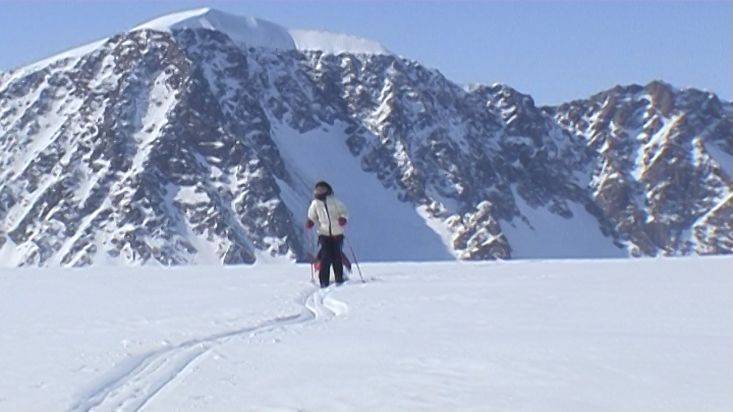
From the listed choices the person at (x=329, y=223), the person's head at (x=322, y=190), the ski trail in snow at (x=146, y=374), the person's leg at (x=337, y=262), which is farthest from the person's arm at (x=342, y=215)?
Answer: the ski trail in snow at (x=146, y=374)

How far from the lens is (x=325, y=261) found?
62.0 ft

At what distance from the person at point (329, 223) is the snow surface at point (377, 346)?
6.31 feet

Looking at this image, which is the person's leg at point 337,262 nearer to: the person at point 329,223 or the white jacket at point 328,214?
the person at point 329,223

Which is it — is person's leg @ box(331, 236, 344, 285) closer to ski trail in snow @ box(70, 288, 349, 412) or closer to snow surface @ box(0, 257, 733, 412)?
snow surface @ box(0, 257, 733, 412)

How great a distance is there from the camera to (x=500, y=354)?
974 centimetres

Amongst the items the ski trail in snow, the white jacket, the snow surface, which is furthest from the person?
the ski trail in snow

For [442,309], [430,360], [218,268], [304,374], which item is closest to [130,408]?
[304,374]

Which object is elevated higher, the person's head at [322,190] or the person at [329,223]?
the person's head at [322,190]

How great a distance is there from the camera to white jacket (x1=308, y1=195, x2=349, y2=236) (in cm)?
1947

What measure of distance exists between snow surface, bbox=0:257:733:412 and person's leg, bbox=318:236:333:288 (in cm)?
120

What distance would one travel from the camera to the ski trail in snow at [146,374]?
8.12 meters

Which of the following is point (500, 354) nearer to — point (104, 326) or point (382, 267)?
point (104, 326)

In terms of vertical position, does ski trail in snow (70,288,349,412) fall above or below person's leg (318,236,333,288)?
below

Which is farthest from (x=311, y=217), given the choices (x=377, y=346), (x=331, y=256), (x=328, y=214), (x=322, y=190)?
(x=377, y=346)
